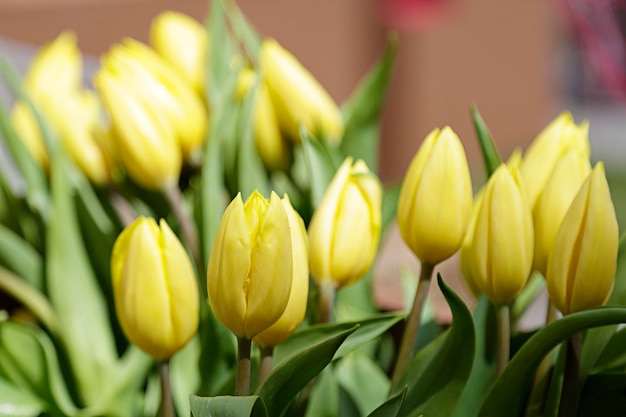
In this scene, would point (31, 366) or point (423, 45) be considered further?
point (423, 45)

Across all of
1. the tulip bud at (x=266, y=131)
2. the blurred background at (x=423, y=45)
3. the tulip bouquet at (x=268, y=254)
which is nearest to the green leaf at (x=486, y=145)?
the tulip bouquet at (x=268, y=254)

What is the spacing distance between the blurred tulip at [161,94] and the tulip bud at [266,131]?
19mm

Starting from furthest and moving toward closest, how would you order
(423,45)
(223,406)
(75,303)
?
(423,45), (75,303), (223,406)

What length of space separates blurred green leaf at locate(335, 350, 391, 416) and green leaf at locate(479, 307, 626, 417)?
0.05m

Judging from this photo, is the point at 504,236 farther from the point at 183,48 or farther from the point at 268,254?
the point at 183,48

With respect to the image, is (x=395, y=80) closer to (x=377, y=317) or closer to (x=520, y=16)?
(x=520, y=16)

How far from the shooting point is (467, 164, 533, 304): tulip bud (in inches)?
7.9

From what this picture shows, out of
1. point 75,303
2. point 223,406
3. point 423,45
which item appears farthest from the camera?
point 423,45

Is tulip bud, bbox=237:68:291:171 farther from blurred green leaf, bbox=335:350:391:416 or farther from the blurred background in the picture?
the blurred background

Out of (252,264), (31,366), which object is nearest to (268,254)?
(252,264)

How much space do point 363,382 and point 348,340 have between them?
0.16ft

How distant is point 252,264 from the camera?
0.19 metres

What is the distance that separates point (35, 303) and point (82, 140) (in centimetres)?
7

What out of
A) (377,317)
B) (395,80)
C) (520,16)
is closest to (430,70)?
(395,80)
